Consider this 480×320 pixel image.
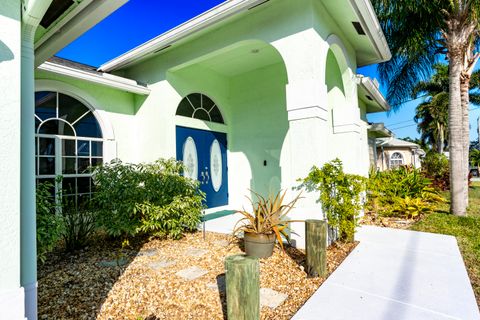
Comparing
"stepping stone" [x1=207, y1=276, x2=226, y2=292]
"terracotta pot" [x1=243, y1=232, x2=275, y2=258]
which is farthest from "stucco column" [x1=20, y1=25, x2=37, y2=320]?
"terracotta pot" [x1=243, y1=232, x2=275, y2=258]

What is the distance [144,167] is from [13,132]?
176 inches

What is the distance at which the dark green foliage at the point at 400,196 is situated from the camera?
25.5 ft

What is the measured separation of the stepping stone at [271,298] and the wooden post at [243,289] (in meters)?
0.58

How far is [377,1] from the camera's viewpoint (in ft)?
27.0

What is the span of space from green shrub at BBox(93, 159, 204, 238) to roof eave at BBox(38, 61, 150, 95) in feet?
7.81

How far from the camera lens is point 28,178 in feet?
6.82

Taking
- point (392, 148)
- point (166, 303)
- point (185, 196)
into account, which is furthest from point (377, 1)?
point (392, 148)

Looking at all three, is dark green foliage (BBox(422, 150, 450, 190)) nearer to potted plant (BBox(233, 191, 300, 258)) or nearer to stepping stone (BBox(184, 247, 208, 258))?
potted plant (BBox(233, 191, 300, 258))

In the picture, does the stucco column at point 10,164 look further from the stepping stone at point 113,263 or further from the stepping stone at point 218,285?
the stepping stone at point 113,263

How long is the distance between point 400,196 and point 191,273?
24.6 ft

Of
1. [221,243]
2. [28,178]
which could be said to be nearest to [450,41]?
[221,243]

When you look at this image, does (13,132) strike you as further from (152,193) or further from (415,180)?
(415,180)

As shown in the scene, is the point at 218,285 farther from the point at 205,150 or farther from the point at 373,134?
the point at 373,134

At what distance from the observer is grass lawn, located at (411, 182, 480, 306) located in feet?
13.8
